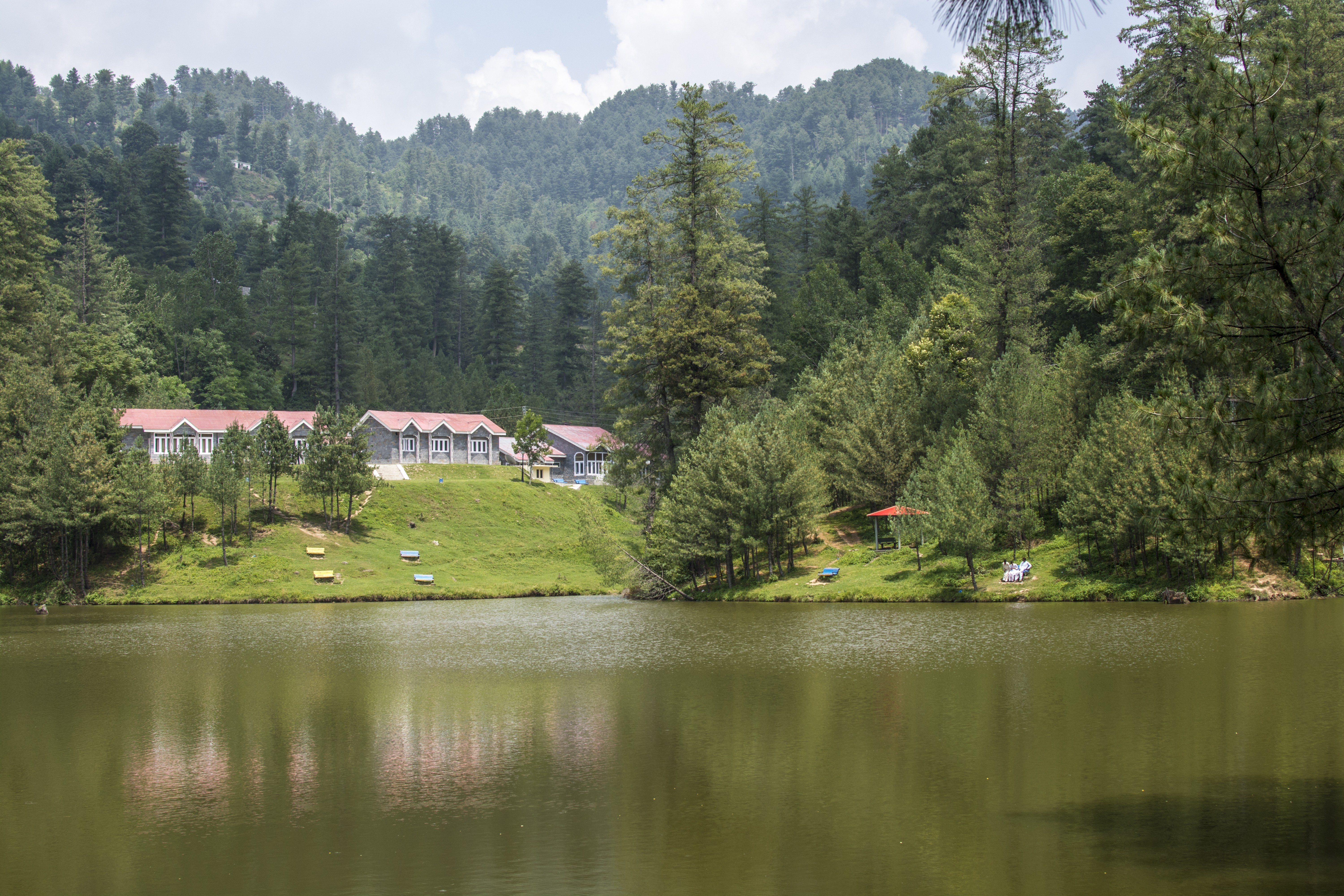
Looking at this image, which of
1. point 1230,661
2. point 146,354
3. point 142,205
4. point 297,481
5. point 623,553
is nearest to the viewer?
point 1230,661

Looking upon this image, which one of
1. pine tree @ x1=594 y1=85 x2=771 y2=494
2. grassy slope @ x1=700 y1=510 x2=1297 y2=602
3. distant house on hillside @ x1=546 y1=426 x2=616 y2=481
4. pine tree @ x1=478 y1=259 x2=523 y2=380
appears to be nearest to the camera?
grassy slope @ x1=700 y1=510 x2=1297 y2=602

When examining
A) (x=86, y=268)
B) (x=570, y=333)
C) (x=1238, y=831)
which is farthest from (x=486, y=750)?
(x=570, y=333)

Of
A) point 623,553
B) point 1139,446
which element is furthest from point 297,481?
point 1139,446

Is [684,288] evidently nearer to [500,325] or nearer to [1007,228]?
[1007,228]

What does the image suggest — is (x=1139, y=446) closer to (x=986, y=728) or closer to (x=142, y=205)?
(x=986, y=728)

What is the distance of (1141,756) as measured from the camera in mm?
17875

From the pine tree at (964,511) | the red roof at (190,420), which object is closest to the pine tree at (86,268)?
the red roof at (190,420)

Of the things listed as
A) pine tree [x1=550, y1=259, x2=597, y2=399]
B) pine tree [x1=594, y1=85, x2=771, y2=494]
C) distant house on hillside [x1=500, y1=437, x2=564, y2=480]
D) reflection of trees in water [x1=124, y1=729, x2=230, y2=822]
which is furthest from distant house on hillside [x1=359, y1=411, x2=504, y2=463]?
reflection of trees in water [x1=124, y1=729, x2=230, y2=822]

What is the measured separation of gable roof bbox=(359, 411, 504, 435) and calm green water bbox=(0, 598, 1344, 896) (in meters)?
62.5

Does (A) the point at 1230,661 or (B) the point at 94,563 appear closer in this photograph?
(A) the point at 1230,661

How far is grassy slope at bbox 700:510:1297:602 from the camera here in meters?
41.7

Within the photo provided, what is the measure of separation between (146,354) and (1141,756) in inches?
4150

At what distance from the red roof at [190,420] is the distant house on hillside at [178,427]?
1.5 inches

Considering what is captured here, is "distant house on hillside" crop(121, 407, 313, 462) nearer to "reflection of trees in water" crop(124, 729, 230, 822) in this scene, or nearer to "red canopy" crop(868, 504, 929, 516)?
"red canopy" crop(868, 504, 929, 516)
